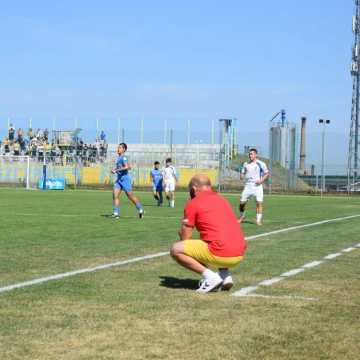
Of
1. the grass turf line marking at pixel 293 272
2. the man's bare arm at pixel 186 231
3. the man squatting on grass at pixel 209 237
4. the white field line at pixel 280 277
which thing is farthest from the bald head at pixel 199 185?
the grass turf line marking at pixel 293 272

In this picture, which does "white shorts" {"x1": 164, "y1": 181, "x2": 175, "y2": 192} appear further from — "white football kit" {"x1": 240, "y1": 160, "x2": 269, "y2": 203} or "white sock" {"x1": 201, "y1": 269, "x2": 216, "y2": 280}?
"white sock" {"x1": 201, "y1": 269, "x2": 216, "y2": 280}

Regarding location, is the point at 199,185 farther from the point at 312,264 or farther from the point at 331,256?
the point at 331,256

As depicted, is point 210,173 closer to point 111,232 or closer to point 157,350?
point 111,232

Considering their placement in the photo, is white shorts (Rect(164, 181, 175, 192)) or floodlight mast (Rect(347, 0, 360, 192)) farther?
floodlight mast (Rect(347, 0, 360, 192))

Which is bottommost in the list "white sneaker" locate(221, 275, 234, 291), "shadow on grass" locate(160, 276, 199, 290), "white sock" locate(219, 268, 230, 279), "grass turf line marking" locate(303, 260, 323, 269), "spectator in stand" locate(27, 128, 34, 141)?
"grass turf line marking" locate(303, 260, 323, 269)

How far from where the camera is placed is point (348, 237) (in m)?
15.2

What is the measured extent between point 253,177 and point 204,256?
12.2m

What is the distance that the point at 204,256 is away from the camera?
8070 mm

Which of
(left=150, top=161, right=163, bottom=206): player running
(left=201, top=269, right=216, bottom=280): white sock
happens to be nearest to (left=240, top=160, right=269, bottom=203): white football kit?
→ (left=150, top=161, right=163, bottom=206): player running

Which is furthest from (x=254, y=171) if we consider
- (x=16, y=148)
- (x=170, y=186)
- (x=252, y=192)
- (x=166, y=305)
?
(x=16, y=148)

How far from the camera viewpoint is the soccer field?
5.36 metres

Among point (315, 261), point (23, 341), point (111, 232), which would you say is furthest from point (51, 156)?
point (23, 341)

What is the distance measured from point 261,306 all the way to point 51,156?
58.7 meters

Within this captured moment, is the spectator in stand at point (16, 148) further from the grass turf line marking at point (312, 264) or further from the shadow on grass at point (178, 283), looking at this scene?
the shadow on grass at point (178, 283)
